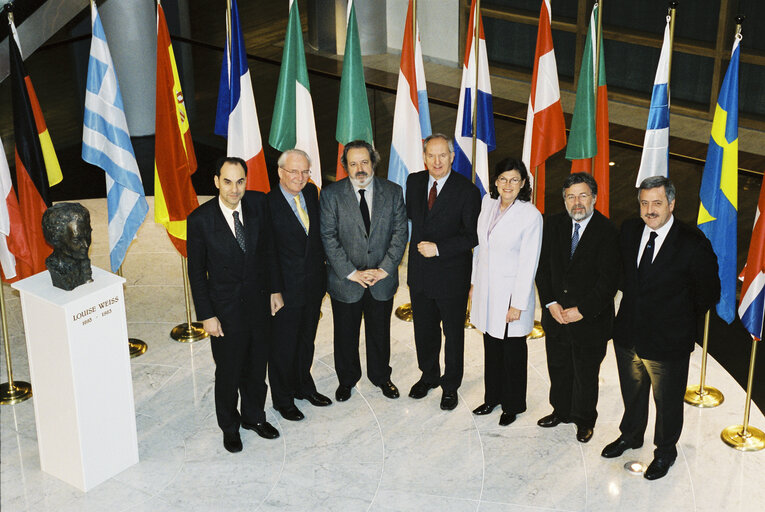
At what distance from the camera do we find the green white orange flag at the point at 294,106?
24.1 feet

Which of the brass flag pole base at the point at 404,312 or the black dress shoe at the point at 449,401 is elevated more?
the brass flag pole base at the point at 404,312

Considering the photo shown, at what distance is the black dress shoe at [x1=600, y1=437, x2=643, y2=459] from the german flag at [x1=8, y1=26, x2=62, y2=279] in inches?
156

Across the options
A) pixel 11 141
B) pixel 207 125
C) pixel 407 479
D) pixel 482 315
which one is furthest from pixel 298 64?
pixel 11 141

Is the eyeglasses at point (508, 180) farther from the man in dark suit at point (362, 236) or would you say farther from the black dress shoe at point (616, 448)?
the black dress shoe at point (616, 448)

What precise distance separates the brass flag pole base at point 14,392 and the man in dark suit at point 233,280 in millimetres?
1551

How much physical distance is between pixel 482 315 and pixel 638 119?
6895 millimetres

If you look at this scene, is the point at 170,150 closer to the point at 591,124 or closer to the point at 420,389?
the point at 420,389

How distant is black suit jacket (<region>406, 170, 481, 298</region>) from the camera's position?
5988 mm

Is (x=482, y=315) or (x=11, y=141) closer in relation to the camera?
(x=482, y=315)

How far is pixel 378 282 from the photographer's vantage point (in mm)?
6129

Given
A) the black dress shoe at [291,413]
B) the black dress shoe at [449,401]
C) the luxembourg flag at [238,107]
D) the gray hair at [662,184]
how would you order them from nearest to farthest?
the gray hair at [662,184], the black dress shoe at [291,413], the black dress shoe at [449,401], the luxembourg flag at [238,107]

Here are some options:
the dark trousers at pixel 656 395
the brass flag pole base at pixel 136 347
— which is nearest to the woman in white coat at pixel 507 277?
the dark trousers at pixel 656 395

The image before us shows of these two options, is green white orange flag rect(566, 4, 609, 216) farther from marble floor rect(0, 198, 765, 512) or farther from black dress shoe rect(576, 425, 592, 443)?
black dress shoe rect(576, 425, 592, 443)

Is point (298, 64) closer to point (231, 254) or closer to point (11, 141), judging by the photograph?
point (231, 254)
